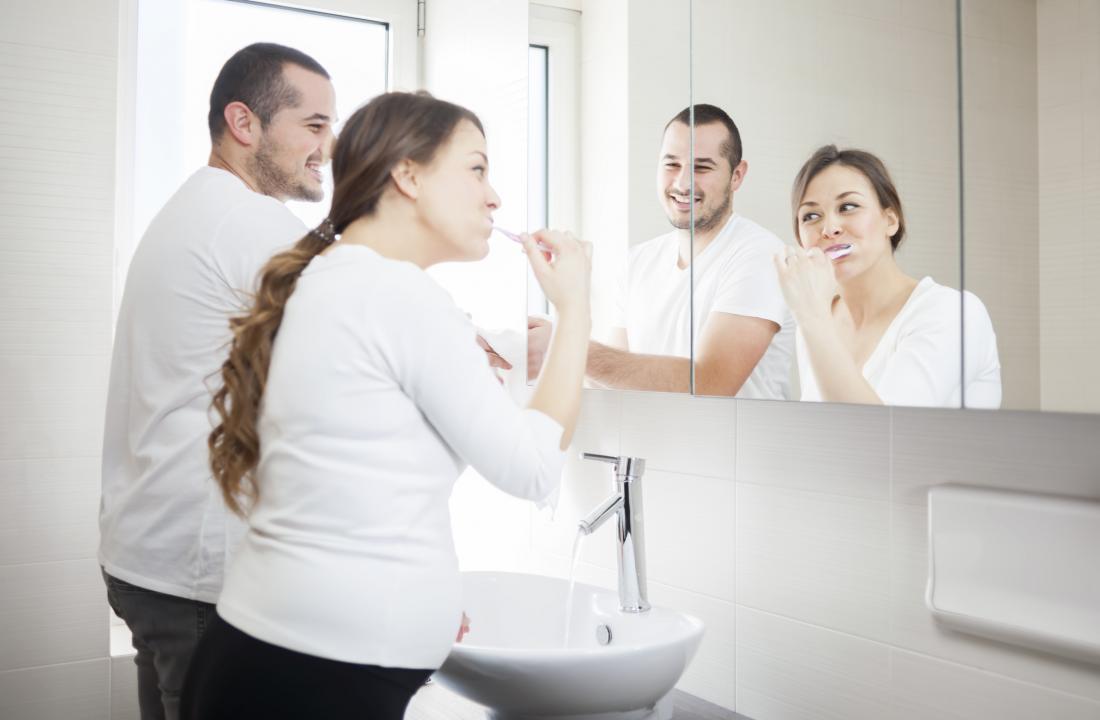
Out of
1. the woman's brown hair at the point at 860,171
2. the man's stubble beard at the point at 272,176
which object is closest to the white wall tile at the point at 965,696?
the woman's brown hair at the point at 860,171

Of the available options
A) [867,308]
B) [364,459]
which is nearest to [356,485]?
[364,459]

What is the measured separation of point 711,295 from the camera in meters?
1.22

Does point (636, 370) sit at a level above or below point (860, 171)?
below

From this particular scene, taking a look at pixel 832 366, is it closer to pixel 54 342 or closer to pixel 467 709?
pixel 467 709

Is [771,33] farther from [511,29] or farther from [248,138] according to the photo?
[248,138]

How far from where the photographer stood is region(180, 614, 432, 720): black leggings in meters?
0.82

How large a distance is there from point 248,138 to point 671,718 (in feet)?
3.72

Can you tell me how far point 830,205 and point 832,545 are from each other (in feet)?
1.62

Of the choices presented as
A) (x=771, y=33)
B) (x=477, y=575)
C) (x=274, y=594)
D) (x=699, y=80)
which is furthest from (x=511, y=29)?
(x=274, y=594)

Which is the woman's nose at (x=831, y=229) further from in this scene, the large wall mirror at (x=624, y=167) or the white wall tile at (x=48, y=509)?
the white wall tile at (x=48, y=509)

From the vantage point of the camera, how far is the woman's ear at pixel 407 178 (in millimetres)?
1021

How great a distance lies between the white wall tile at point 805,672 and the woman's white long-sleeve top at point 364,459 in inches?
24.6

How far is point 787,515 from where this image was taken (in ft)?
4.32

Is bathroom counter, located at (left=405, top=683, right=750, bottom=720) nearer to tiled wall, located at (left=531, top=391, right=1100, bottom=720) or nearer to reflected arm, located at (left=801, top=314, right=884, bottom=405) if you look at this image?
tiled wall, located at (left=531, top=391, right=1100, bottom=720)
